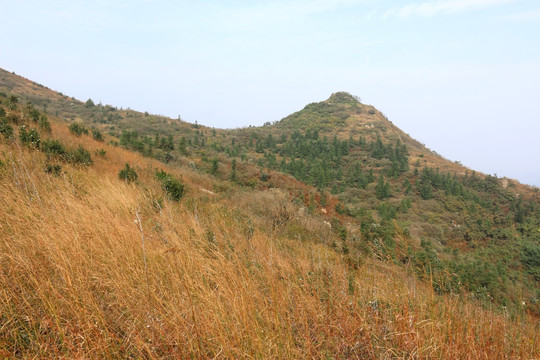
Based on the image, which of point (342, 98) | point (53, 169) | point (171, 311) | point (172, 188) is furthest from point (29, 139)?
point (342, 98)

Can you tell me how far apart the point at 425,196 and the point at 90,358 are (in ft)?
99.3

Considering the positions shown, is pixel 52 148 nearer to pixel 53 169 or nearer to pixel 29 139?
pixel 29 139

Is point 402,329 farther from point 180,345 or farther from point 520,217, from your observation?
point 520,217

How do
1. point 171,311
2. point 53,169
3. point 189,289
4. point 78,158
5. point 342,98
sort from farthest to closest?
point 342,98
point 78,158
point 53,169
point 189,289
point 171,311

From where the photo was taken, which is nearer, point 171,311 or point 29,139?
point 171,311

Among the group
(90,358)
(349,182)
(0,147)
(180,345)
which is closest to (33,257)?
(90,358)

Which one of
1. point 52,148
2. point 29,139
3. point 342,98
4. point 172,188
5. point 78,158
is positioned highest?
point 342,98

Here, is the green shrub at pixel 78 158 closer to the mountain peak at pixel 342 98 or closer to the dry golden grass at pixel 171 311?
the dry golden grass at pixel 171 311

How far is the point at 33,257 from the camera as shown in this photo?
2111 millimetres

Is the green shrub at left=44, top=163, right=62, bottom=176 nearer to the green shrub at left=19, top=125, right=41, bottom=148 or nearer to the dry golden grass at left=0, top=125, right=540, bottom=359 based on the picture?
the green shrub at left=19, top=125, right=41, bottom=148

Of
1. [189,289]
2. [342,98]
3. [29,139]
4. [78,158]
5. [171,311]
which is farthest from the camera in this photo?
[342,98]

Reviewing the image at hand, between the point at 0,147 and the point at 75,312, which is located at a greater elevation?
the point at 0,147

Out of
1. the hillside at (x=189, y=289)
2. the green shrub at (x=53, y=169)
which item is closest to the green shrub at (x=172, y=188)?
the hillside at (x=189, y=289)

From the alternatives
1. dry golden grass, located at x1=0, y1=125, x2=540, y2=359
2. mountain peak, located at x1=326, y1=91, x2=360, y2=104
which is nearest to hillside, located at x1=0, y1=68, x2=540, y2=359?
dry golden grass, located at x1=0, y1=125, x2=540, y2=359
